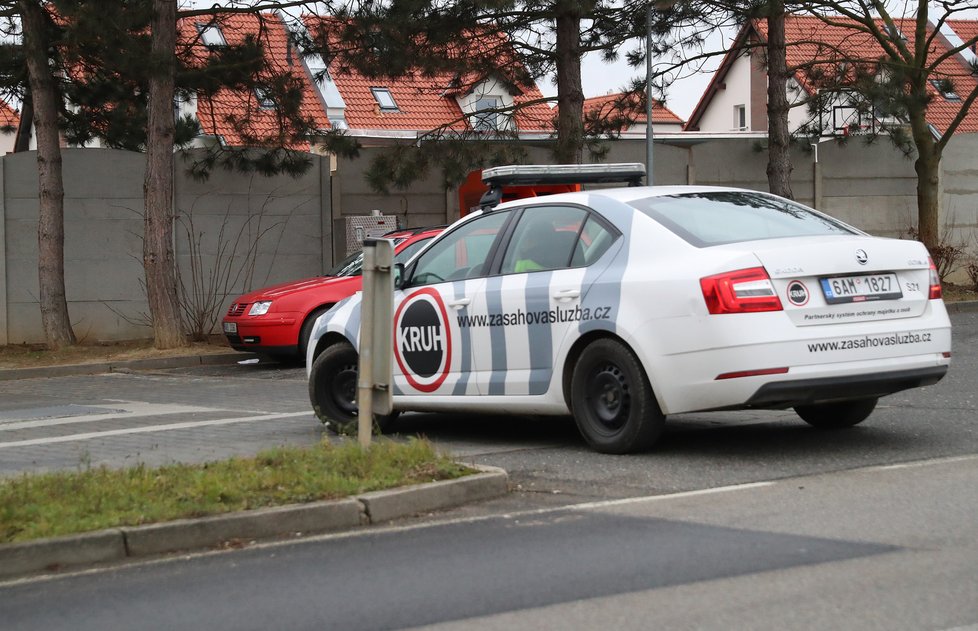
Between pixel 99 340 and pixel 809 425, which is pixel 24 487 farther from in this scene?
pixel 99 340

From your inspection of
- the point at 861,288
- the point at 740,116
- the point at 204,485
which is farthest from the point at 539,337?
the point at 740,116

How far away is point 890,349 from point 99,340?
15045 millimetres

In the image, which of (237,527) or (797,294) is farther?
(797,294)

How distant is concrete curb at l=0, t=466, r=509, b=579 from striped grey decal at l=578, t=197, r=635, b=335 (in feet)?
4.42

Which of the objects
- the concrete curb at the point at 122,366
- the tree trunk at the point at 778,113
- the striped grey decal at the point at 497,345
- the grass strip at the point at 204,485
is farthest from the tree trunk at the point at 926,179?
the grass strip at the point at 204,485

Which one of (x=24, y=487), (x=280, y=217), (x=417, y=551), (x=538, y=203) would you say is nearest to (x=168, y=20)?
(x=280, y=217)

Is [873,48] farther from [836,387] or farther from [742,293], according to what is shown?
[742,293]

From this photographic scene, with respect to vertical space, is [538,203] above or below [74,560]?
above

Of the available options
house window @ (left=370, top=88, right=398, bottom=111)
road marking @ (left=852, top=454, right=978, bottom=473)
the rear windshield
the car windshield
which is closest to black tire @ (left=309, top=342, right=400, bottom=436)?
the rear windshield

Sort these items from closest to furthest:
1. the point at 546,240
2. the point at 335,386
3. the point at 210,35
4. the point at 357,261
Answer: the point at 546,240 < the point at 335,386 < the point at 357,261 < the point at 210,35

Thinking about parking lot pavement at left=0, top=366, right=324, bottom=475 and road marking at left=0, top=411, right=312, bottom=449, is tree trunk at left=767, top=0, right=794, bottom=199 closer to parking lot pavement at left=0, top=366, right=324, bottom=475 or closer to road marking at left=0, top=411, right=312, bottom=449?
parking lot pavement at left=0, top=366, right=324, bottom=475

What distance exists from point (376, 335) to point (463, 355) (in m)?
1.54

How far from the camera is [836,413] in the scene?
28.9ft

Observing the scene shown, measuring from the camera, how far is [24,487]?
6582 mm
